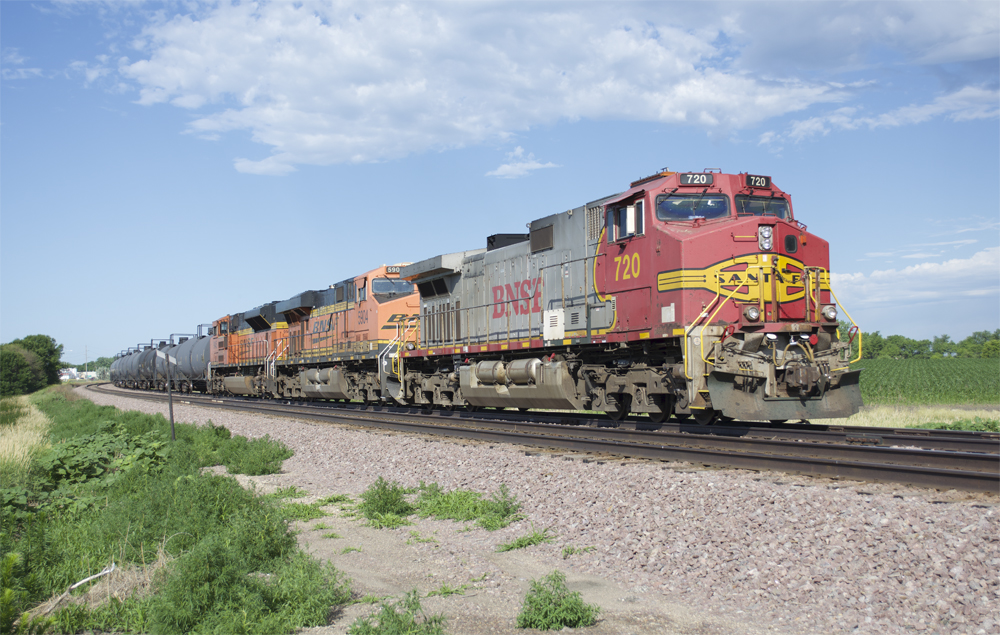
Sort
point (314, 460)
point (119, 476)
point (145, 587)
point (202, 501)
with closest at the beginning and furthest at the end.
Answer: point (145, 587) → point (202, 501) → point (119, 476) → point (314, 460)

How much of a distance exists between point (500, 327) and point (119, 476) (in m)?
8.10

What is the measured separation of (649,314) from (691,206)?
1.81 meters

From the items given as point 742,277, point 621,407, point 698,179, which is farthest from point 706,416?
point 698,179

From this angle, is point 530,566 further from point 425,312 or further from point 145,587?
point 425,312

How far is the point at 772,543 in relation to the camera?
531cm

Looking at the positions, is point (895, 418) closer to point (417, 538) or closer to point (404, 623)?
point (417, 538)

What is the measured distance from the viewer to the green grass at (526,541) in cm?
614

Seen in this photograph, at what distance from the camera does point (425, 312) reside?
62.3 ft

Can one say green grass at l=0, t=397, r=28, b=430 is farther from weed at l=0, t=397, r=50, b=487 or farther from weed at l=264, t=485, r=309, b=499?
weed at l=264, t=485, r=309, b=499

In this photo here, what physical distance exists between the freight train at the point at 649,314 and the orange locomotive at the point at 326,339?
1841 mm

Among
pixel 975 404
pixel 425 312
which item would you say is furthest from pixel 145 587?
pixel 975 404

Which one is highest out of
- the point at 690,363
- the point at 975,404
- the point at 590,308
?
the point at 590,308

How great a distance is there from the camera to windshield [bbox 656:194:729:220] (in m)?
11.1

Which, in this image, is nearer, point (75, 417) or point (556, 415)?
point (556, 415)
